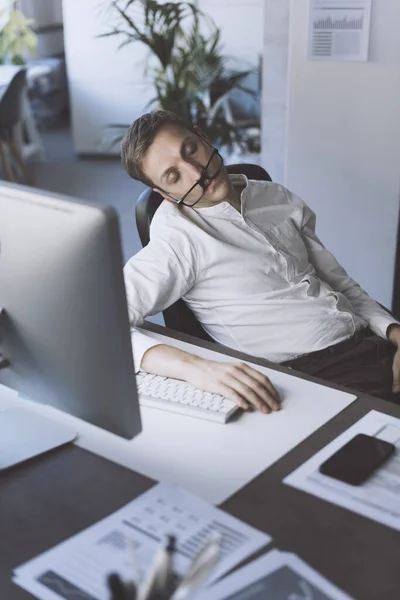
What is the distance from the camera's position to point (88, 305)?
979 mm

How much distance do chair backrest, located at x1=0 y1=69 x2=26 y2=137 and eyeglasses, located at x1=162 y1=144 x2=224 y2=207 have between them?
3.90 meters

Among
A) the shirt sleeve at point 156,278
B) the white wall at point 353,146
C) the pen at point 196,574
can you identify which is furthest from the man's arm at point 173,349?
the white wall at point 353,146

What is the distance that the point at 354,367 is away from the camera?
5.74 ft

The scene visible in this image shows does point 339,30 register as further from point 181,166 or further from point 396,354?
point 396,354

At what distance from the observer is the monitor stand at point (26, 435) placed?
123 cm

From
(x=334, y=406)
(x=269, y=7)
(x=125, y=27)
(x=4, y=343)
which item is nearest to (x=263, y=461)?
(x=334, y=406)

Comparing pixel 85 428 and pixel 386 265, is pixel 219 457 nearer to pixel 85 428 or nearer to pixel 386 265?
pixel 85 428

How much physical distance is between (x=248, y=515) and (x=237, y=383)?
0.33m

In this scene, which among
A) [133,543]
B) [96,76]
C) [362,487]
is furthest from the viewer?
[96,76]

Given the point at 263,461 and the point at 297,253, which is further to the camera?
the point at 297,253

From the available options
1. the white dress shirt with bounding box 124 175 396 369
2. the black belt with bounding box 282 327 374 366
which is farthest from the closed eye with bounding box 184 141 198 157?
Result: the black belt with bounding box 282 327 374 366

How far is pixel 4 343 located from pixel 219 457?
0.38 m

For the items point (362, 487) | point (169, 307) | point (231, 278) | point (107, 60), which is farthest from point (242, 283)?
point (107, 60)

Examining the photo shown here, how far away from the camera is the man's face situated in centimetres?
172
